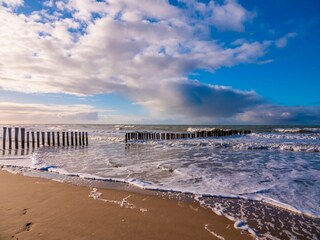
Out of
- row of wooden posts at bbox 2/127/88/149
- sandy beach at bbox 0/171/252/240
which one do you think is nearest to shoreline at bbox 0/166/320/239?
sandy beach at bbox 0/171/252/240

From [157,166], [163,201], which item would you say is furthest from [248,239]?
[157,166]

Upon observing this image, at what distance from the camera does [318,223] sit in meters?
4.74

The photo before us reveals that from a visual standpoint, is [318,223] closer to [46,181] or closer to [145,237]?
[145,237]

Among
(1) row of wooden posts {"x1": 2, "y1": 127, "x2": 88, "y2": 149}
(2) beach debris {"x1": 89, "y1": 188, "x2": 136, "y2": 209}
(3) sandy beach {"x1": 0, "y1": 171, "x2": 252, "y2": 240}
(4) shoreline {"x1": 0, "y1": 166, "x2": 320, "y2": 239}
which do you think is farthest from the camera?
(1) row of wooden posts {"x1": 2, "y1": 127, "x2": 88, "y2": 149}

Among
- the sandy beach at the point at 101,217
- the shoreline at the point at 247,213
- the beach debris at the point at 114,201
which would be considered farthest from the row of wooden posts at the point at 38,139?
the beach debris at the point at 114,201

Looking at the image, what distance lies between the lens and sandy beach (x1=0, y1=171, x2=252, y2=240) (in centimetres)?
408

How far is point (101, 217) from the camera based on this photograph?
478cm

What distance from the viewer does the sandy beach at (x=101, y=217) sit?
4082mm

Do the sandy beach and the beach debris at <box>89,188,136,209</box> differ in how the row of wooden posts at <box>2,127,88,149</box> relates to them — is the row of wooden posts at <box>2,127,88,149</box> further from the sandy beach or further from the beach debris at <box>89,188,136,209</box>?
the beach debris at <box>89,188,136,209</box>

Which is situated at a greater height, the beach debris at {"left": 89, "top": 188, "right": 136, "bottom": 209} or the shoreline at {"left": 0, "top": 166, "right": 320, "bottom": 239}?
the beach debris at {"left": 89, "top": 188, "right": 136, "bottom": 209}

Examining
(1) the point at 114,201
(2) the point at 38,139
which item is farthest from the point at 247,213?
(2) the point at 38,139

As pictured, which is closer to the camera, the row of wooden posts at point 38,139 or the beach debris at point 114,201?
the beach debris at point 114,201

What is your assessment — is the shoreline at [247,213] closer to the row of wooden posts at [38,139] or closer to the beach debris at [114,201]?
the beach debris at [114,201]

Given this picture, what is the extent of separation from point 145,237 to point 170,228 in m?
0.55
